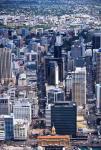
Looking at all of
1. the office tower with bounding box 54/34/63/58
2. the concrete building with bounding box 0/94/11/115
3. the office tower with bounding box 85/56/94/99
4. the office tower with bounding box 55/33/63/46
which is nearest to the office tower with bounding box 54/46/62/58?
the office tower with bounding box 54/34/63/58

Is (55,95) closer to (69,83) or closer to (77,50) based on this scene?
(69,83)

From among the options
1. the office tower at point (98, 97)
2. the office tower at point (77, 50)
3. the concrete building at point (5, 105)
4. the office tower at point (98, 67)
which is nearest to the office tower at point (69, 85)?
the office tower at point (98, 97)

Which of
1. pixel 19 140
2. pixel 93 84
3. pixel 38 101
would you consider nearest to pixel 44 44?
pixel 93 84

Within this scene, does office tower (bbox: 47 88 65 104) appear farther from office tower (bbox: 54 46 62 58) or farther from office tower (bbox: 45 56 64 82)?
office tower (bbox: 54 46 62 58)

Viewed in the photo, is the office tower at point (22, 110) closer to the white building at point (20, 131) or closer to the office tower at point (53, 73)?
the white building at point (20, 131)

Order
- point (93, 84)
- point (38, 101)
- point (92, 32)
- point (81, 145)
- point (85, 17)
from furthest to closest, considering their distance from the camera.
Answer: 1. point (92, 32)
2. point (85, 17)
3. point (93, 84)
4. point (38, 101)
5. point (81, 145)

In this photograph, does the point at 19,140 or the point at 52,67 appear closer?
the point at 19,140

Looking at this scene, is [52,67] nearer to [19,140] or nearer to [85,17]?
[85,17]
